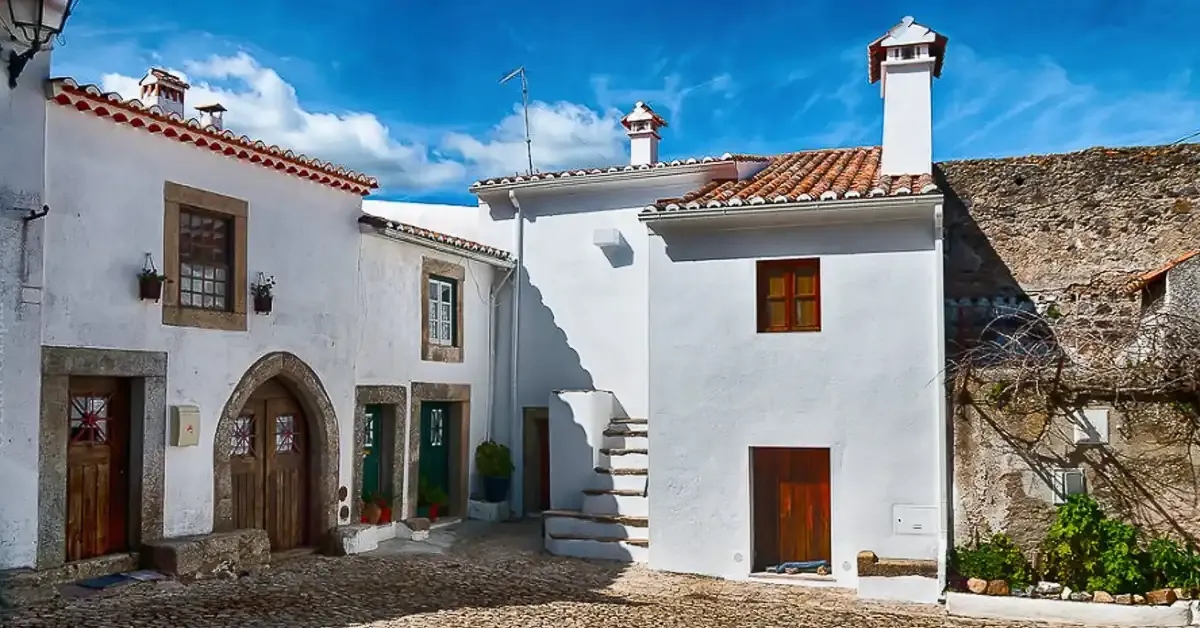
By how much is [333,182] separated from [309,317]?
1.62 m

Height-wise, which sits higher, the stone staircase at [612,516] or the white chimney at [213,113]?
the white chimney at [213,113]

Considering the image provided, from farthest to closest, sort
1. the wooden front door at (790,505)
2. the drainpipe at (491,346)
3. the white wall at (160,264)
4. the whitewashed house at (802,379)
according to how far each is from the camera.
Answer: the drainpipe at (491,346) → the wooden front door at (790,505) → the whitewashed house at (802,379) → the white wall at (160,264)

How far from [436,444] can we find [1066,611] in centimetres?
843

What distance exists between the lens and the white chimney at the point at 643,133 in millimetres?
16344

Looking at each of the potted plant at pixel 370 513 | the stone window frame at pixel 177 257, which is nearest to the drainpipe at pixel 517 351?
the potted plant at pixel 370 513

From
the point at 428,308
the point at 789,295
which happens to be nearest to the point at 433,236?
the point at 428,308

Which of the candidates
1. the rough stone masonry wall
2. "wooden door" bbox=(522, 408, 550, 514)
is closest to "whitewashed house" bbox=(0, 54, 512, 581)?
"wooden door" bbox=(522, 408, 550, 514)

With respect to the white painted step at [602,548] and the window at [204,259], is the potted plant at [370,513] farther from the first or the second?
the window at [204,259]

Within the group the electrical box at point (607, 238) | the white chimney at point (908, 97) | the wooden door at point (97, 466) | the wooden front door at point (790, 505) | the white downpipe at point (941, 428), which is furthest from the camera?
the electrical box at point (607, 238)

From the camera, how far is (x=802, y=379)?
36.6 feet

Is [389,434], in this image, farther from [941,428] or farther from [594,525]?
[941,428]

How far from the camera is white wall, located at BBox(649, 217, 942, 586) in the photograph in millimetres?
10773

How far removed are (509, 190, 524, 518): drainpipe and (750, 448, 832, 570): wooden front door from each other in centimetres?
491

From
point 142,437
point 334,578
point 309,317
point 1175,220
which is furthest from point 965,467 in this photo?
point 142,437
